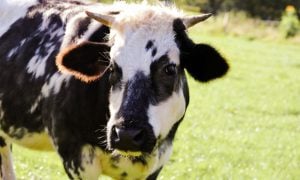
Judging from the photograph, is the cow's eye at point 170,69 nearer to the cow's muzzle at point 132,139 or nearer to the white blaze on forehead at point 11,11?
the cow's muzzle at point 132,139

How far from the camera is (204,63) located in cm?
502

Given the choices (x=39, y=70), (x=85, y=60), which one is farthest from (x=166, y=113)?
(x=39, y=70)

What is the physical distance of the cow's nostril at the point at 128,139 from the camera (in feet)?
13.4

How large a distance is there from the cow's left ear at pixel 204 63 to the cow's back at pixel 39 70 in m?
0.67

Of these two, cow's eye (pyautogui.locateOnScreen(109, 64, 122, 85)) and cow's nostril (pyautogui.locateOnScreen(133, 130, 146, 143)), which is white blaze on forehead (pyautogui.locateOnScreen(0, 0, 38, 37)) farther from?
cow's nostril (pyautogui.locateOnScreen(133, 130, 146, 143))

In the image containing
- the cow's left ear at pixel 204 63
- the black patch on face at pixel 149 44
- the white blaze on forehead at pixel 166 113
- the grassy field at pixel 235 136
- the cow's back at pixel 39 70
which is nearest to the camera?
the white blaze on forehead at pixel 166 113

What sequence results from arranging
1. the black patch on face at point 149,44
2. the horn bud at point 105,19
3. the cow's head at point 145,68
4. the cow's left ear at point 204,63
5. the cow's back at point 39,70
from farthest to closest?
the cow's back at point 39,70 < the cow's left ear at point 204,63 < the horn bud at point 105,19 < the black patch on face at point 149,44 < the cow's head at point 145,68

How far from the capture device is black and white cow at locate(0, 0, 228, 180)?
4363 millimetres

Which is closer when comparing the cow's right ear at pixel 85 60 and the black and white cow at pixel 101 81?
the black and white cow at pixel 101 81

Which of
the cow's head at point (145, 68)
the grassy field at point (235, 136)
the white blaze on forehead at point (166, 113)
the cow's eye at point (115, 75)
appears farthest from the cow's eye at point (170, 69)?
the grassy field at point (235, 136)

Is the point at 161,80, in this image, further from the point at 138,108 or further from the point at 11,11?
the point at 11,11

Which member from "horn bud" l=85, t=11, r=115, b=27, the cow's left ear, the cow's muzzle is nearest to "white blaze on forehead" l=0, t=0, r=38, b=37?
"horn bud" l=85, t=11, r=115, b=27

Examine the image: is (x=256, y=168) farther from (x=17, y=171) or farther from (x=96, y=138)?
(x=96, y=138)

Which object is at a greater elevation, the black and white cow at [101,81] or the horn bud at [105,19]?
the horn bud at [105,19]
